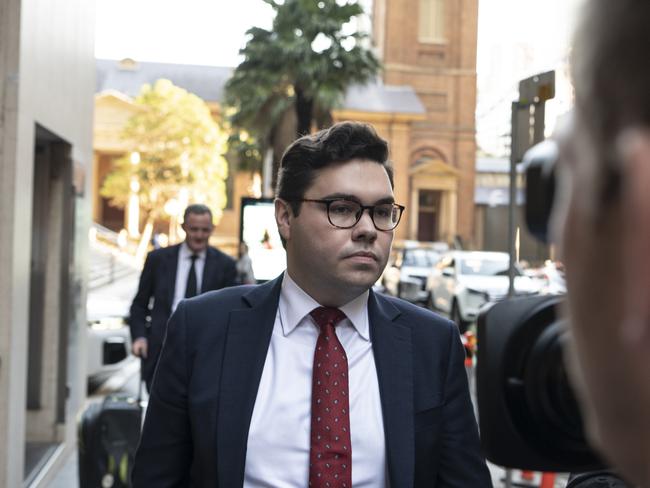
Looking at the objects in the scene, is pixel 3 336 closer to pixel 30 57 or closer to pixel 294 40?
pixel 30 57

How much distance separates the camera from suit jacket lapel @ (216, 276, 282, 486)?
7.95 feet

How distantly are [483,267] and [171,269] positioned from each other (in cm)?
1420

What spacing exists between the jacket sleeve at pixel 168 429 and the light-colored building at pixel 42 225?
3237 mm

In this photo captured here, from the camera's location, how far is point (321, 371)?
8.29 ft

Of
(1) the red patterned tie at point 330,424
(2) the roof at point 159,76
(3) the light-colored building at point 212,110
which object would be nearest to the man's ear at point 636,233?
(1) the red patterned tie at point 330,424

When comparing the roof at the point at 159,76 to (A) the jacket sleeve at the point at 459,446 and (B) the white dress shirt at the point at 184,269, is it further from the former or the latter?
(A) the jacket sleeve at the point at 459,446

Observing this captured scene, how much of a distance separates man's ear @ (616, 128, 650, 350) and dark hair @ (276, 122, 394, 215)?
2146 mm

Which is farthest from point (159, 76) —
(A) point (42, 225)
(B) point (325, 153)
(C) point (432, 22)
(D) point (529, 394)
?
(D) point (529, 394)

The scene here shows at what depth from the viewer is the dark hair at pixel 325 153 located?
274 cm

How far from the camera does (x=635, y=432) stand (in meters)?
0.64

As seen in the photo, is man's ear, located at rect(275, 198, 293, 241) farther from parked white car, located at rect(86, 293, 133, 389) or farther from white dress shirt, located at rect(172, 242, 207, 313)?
parked white car, located at rect(86, 293, 133, 389)

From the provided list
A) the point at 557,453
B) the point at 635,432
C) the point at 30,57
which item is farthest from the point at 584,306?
the point at 30,57

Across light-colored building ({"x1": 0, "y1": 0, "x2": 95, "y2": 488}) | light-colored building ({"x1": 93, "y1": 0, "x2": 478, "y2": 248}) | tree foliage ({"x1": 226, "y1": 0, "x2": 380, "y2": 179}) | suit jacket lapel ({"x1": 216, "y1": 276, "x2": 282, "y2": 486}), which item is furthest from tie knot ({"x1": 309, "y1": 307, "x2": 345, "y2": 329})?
light-colored building ({"x1": 93, "y1": 0, "x2": 478, "y2": 248})

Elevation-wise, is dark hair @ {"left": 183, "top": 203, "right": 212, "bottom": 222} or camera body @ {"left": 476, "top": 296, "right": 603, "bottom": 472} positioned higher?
dark hair @ {"left": 183, "top": 203, "right": 212, "bottom": 222}
